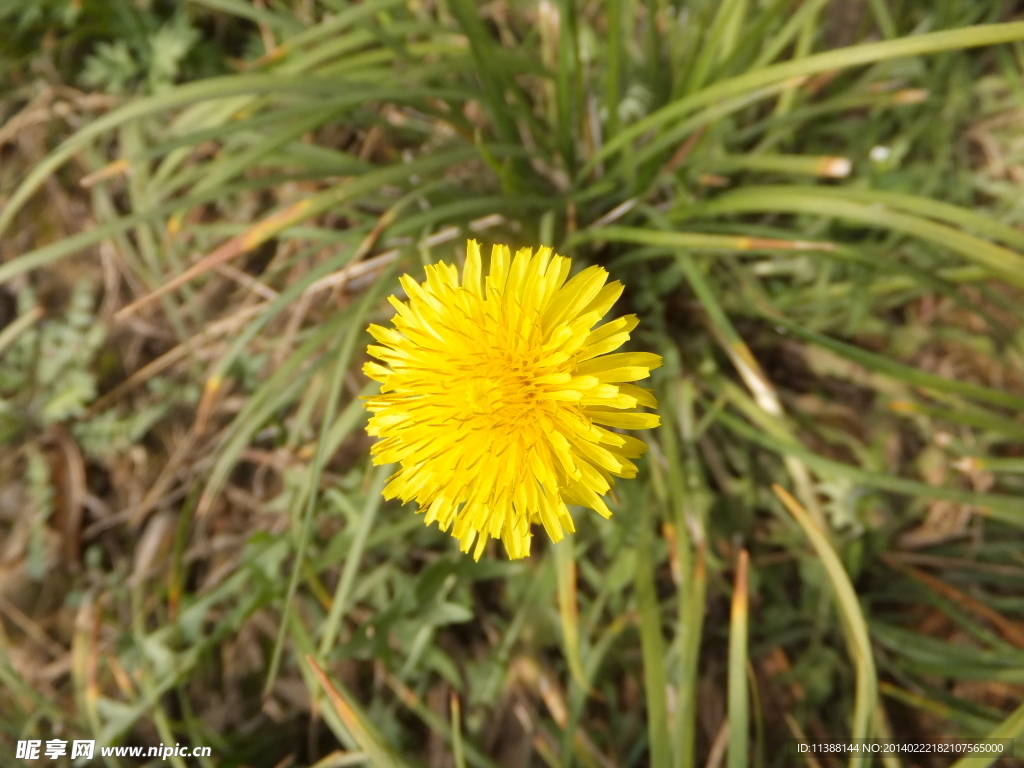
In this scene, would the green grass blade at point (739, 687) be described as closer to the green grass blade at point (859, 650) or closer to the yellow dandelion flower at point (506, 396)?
the green grass blade at point (859, 650)

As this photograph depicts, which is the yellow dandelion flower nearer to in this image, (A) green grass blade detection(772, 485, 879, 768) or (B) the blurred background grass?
(B) the blurred background grass

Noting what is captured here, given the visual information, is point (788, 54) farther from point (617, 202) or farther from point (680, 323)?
point (680, 323)

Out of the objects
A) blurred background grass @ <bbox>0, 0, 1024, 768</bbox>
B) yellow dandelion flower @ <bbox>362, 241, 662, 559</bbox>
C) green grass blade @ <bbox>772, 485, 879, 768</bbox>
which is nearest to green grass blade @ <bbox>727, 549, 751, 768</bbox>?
blurred background grass @ <bbox>0, 0, 1024, 768</bbox>

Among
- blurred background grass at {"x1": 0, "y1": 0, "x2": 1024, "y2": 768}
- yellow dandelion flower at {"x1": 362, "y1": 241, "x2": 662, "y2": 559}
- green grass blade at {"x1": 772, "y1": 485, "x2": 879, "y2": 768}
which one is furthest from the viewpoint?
blurred background grass at {"x1": 0, "y1": 0, "x2": 1024, "y2": 768}

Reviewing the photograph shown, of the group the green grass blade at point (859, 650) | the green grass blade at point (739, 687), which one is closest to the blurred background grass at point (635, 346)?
the green grass blade at point (739, 687)

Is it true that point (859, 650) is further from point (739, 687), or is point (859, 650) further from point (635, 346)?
point (635, 346)
